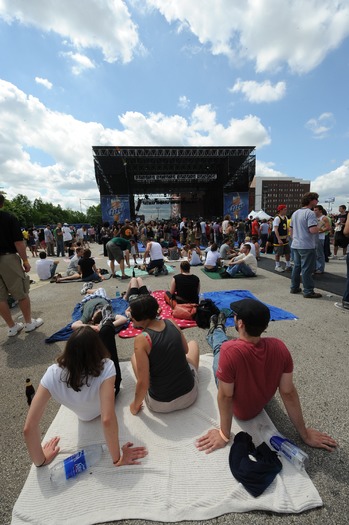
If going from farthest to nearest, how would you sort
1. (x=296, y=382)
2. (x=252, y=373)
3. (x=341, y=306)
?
(x=341, y=306) → (x=296, y=382) → (x=252, y=373)

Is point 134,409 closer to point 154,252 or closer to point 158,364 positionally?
point 158,364

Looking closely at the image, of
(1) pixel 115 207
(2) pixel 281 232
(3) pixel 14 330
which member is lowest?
(3) pixel 14 330

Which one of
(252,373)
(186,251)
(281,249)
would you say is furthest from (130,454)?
(186,251)

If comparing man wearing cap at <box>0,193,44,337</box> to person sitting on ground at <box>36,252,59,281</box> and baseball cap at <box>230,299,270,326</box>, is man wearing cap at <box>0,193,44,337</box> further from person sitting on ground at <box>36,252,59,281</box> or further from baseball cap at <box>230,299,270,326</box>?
person sitting on ground at <box>36,252,59,281</box>

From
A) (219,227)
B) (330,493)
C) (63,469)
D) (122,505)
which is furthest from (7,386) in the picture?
(219,227)

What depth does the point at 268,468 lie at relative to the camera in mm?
1445

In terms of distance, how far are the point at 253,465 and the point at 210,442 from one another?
0.32 m

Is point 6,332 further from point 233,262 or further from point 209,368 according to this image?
point 233,262

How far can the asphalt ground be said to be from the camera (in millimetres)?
Result: 1423

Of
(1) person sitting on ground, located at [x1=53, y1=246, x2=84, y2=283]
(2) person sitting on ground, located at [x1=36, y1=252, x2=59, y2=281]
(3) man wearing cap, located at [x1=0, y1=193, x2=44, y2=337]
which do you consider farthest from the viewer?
(2) person sitting on ground, located at [x1=36, y1=252, x2=59, y2=281]

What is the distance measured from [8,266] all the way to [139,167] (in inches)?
1070

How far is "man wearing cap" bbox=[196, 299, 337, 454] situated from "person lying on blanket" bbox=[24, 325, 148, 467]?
610 mm

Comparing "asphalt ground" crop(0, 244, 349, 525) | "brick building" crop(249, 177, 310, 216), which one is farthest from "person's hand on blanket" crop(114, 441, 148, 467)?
"brick building" crop(249, 177, 310, 216)

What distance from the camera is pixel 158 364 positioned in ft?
6.17
